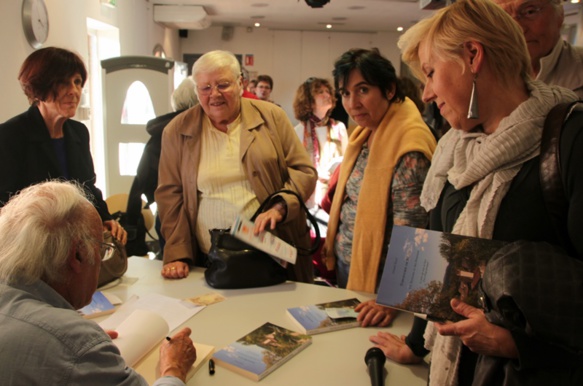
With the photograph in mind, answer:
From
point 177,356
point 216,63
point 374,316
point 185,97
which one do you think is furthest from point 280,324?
point 185,97

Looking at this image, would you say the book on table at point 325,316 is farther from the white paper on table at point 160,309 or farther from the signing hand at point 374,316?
the white paper on table at point 160,309

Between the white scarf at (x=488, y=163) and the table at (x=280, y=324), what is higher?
the white scarf at (x=488, y=163)

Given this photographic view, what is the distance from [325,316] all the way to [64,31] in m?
4.13

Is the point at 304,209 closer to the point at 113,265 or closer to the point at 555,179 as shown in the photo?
the point at 113,265

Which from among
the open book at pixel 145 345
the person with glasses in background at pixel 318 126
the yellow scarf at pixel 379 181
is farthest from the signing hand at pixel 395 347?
the person with glasses in background at pixel 318 126

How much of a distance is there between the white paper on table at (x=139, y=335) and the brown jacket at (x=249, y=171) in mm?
619

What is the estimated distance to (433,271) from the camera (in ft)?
3.49

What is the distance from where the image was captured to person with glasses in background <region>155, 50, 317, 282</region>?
2.04 m

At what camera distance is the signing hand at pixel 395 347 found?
1.33 metres

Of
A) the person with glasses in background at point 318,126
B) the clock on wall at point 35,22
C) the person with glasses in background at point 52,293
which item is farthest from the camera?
the person with glasses in background at point 318,126

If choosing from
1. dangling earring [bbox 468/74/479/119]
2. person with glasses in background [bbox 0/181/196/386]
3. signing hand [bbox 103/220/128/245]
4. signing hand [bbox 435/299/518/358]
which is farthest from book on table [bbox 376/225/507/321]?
signing hand [bbox 103/220/128/245]

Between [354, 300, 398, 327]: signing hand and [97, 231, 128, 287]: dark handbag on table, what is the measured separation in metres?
1.01

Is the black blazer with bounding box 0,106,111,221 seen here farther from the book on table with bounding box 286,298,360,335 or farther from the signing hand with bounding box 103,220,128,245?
the book on table with bounding box 286,298,360,335

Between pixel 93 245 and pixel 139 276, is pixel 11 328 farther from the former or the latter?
pixel 139 276
